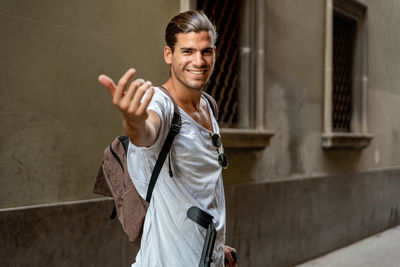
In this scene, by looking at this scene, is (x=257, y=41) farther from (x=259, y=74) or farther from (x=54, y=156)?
(x=54, y=156)

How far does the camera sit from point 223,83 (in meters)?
5.30

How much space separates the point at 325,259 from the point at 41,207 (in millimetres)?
4741

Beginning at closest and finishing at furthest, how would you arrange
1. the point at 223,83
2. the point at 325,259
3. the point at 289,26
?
1. the point at 223,83
2. the point at 289,26
3. the point at 325,259

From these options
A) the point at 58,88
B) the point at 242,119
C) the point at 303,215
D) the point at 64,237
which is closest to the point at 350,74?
the point at 303,215

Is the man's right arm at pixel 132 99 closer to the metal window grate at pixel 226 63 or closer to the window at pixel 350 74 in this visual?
the metal window grate at pixel 226 63

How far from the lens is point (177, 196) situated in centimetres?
163

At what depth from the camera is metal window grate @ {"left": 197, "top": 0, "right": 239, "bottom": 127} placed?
5138 millimetres

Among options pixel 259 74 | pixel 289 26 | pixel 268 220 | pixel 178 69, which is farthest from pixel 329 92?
pixel 178 69

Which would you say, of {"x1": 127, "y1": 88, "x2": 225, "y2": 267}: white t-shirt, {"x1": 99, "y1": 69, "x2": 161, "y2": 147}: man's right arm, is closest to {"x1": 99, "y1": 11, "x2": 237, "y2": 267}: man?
{"x1": 127, "y1": 88, "x2": 225, "y2": 267}: white t-shirt

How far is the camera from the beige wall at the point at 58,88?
300cm

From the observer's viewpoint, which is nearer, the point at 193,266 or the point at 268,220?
the point at 193,266

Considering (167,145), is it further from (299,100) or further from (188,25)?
(299,100)

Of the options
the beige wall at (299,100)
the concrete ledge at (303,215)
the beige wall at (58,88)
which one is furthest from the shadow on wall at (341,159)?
the beige wall at (58,88)

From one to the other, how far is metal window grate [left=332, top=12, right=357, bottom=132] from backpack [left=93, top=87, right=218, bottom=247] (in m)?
6.23
